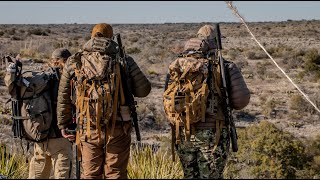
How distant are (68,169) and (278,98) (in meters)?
13.4

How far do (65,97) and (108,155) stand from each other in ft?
2.35

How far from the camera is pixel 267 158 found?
7.93 m

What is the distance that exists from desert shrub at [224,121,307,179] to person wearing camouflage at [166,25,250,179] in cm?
259

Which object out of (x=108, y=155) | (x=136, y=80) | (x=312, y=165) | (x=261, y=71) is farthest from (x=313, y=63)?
(x=108, y=155)

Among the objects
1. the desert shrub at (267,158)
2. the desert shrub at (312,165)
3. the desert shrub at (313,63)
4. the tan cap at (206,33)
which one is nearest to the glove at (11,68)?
the tan cap at (206,33)

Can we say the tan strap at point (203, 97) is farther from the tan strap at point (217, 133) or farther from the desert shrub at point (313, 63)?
the desert shrub at point (313, 63)

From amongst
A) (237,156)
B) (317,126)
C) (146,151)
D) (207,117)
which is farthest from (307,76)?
(207,117)

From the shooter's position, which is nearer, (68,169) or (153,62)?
(68,169)

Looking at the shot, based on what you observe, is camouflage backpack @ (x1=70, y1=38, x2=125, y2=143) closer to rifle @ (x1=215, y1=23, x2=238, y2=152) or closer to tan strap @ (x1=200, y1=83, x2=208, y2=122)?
tan strap @ (x1=200, y1=83, x2=208, y2=122)

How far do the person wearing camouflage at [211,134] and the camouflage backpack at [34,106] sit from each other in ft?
5.13

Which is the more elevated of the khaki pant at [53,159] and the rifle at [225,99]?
the rifle at [225,99]

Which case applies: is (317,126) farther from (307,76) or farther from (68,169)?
(68,169)

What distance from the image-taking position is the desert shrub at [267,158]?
7703 millimetres

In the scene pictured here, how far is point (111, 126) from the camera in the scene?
4508 millimetres
